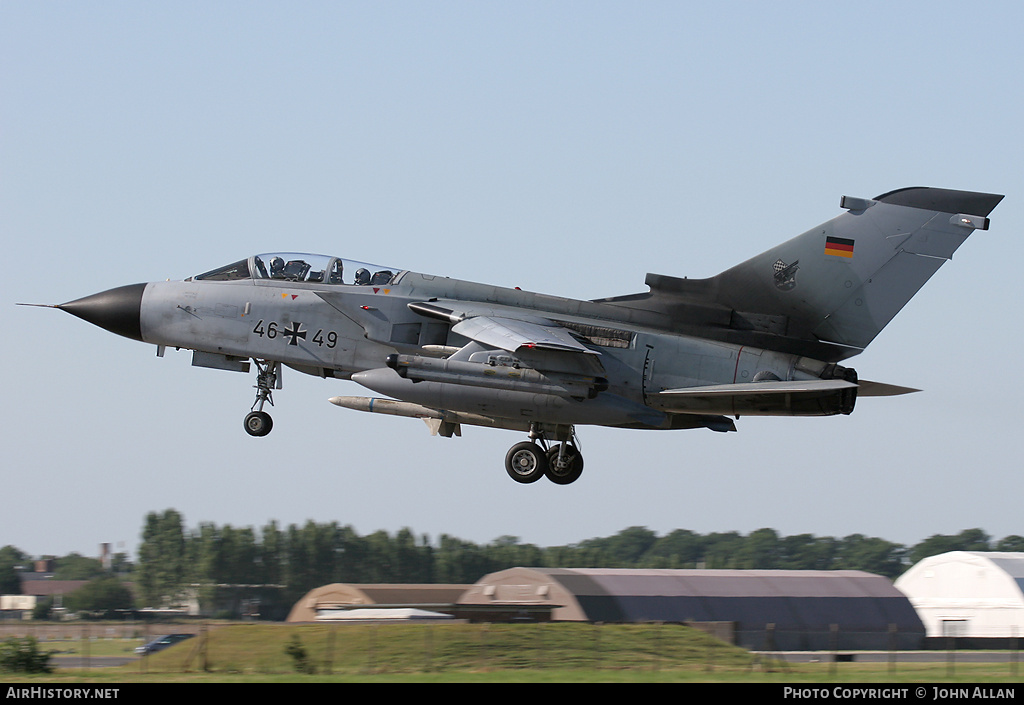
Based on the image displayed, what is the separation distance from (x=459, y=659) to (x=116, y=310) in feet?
29.5

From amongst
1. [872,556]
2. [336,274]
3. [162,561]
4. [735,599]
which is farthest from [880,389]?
[872,556]

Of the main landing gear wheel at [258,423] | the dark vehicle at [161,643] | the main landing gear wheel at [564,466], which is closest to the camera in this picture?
the dark vehicle at [161,643]

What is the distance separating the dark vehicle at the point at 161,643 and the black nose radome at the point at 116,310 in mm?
5418

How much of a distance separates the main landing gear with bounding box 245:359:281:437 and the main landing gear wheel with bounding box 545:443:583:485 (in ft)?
16.8

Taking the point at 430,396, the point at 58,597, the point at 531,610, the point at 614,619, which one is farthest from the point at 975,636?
the point at 58,597

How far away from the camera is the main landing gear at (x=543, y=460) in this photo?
70.9 feet

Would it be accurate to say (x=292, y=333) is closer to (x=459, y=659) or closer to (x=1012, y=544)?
(x=459, y=659)

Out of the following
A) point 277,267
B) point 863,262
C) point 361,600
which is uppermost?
point 277,267

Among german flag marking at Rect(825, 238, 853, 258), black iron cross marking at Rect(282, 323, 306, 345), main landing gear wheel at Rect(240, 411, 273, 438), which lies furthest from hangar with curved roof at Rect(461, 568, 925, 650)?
german flag marking at Rect(825, 238, 853, 258)

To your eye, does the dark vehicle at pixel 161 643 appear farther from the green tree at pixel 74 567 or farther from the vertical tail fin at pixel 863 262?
the green tree at pixel 74 567

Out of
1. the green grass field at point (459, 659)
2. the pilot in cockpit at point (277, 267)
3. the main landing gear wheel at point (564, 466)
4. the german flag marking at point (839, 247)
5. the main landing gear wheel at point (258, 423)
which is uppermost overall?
the pilot in cockpit at point (277, 267)

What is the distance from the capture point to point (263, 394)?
22.3 meters

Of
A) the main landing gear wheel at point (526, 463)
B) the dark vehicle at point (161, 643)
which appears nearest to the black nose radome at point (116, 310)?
the dark vehicle at point (161, 643)

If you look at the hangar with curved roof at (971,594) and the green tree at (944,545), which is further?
the green tree at (944,545)
